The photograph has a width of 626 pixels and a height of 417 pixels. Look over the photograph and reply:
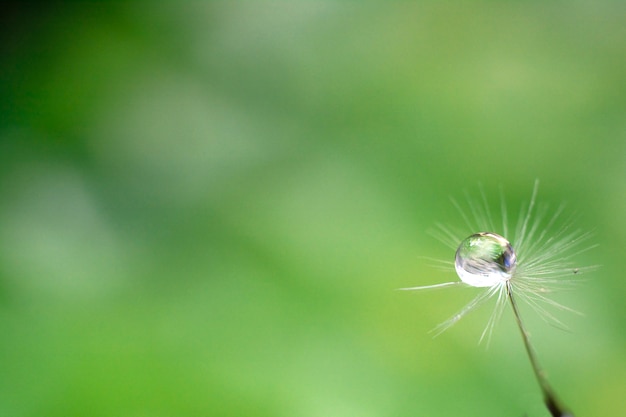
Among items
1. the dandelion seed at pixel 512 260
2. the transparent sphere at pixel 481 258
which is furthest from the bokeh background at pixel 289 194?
the transparent sphere at pixel 481 258

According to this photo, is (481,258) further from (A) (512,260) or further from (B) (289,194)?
(B) (289,194)

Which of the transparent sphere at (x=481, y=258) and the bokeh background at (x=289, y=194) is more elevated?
the bokeh background at (x=289, y=194)

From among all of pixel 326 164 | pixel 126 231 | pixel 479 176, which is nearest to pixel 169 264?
pixel 126 231

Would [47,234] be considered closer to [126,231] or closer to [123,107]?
[126,231]

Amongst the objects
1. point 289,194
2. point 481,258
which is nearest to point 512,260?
point 481,258

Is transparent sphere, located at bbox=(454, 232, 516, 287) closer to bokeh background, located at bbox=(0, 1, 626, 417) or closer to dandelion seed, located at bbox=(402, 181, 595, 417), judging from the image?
dandelion seed, located at bbox=(402, 181, 595, 417)

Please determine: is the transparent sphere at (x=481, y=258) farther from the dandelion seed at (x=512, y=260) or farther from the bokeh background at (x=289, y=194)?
the bokeh background at (x=289, y=194)
